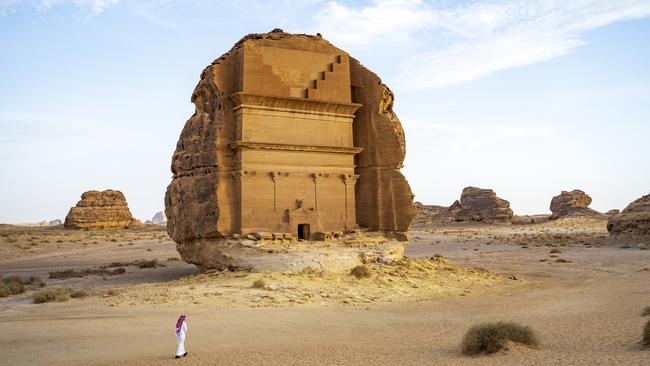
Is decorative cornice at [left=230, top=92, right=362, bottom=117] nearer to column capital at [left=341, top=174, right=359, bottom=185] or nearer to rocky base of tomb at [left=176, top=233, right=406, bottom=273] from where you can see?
column capital at [left=341, top=174, right=359, bottom=185]

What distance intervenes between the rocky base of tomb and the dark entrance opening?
2.15 feet

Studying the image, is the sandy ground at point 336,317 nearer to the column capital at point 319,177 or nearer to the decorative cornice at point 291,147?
the column capital at point 319,177

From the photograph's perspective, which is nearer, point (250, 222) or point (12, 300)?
point (12, 300)

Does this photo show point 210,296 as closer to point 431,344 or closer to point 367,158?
point 431,344

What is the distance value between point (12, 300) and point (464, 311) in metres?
12.8

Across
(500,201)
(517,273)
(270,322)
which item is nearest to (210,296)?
(270,322)

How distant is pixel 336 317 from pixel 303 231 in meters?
7.39

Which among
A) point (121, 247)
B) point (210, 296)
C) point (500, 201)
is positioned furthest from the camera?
point (500, 201)

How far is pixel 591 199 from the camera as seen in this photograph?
83125 millimetres

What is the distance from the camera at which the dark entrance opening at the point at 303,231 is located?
19859 mm

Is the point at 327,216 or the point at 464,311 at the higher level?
the point at 327,216

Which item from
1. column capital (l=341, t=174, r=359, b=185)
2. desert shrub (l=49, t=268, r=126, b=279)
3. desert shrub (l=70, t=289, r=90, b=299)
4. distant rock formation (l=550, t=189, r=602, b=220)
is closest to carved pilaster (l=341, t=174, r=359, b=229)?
column capital (l=341, t=174, r=359, b=185)

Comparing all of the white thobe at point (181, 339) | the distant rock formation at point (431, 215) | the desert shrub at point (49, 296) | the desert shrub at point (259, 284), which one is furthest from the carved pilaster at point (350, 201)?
the distant rock formation at point (431, 215)

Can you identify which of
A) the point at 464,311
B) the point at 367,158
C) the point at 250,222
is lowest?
the point at 464,311
